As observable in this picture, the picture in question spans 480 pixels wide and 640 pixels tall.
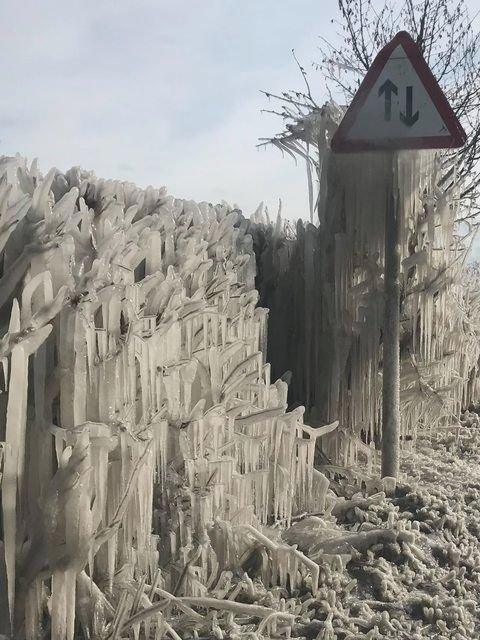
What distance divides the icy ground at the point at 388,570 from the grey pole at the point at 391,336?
0.26m

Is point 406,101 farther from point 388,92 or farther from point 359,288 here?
point 359,288

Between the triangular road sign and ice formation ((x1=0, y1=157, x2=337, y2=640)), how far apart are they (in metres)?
1.40

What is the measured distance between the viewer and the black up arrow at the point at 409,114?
12.8 feet

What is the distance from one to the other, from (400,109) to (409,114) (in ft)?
0.20

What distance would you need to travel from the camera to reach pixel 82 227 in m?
2.30

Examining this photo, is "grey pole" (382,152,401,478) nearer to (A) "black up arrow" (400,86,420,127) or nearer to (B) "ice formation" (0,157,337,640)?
(A) "black up arrow" (400,86,420,127)

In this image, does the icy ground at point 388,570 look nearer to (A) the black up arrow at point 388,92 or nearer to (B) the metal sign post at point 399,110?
(B) the metal sign post at point 399,110

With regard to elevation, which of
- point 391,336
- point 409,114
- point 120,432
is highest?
A: point 409,114

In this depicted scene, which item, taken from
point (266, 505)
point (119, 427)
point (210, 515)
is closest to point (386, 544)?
point (266, 505)

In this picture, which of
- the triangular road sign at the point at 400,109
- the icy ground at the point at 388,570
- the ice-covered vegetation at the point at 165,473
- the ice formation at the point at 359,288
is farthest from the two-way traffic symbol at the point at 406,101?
the icy ground at the point at 388,570

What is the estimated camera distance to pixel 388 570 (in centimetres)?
321

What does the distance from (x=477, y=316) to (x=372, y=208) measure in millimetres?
3514

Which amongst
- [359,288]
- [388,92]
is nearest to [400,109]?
[388,92]

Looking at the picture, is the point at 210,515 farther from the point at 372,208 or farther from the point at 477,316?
the point at 477,316
